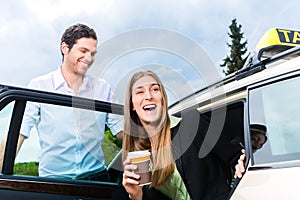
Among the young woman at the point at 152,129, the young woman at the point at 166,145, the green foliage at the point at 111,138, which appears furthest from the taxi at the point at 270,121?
the green foliage at the point at 111,138

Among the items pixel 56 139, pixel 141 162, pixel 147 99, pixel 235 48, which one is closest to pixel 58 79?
pixel 56 139

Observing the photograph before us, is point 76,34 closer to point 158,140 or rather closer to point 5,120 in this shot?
point 5,120

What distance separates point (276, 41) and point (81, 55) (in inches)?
48.6

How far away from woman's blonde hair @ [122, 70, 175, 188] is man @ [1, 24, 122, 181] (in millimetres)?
193

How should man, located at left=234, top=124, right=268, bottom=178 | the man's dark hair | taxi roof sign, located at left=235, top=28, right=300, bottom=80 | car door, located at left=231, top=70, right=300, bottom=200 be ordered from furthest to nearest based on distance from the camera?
1. the man's dark hair
2. taxi roof sign, located at left=235, top=28, right=300, bottom=80
3. man, located at left=234, top=124, right=268, bottom=178
4. car door, located at left=231, top=70, right=300, bottom=200

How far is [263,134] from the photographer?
6.72 ft

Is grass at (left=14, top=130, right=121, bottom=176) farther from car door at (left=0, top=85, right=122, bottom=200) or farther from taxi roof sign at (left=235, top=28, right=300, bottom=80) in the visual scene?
taxi roof sign at (left=235, top=28, right=300, bottom=80)

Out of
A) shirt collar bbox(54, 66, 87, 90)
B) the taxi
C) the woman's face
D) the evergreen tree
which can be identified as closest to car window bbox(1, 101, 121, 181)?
shirt collar bbox(54, 66, 87, 90)

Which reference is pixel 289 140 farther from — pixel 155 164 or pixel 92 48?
pixel 92 48

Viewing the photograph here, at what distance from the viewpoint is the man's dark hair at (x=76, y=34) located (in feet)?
9.37

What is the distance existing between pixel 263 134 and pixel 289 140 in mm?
165

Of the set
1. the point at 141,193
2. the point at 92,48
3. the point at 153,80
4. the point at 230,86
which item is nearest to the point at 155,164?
the point at 141,193

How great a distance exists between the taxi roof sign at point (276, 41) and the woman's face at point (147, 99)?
2.12 feet

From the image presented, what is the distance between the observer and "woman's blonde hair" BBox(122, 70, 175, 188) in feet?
7.79
